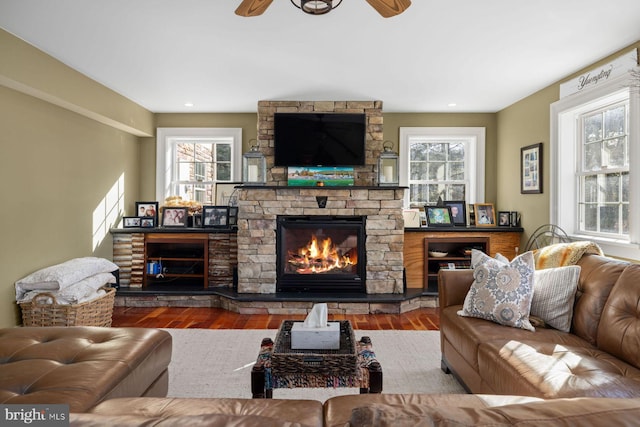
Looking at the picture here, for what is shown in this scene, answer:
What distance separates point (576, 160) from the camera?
4148mm

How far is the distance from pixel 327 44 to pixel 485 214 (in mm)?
3202

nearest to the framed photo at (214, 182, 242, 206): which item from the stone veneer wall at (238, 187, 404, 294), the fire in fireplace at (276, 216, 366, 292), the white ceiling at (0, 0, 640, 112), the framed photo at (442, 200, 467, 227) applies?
the stone veneer wall at (238, 187, 404, 294)

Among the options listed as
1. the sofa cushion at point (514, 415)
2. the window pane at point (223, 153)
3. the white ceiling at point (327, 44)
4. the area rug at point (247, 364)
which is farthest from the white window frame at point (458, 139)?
the sofa cushion at point (514, 415)

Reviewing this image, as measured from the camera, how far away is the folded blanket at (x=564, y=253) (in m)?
2.62

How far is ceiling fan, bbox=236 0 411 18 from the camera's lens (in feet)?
6.12

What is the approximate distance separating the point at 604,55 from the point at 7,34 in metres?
4.68

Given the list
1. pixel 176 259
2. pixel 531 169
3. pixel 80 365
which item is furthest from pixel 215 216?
pixel 531 169

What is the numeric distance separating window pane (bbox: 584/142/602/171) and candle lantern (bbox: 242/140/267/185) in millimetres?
3300

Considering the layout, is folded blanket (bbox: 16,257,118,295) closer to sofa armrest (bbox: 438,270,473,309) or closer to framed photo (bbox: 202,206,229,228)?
framed photo (bbox: 202,206,229,228)

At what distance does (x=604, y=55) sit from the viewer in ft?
11.5

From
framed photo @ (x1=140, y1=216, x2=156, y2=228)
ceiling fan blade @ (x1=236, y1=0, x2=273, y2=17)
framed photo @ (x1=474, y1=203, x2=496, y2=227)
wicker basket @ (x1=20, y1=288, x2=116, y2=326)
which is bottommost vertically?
wicker basket @ (x1=20, y1=288, x2=116, y2=326)

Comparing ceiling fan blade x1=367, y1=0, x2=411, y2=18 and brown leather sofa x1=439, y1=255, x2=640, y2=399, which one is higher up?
ceiling fan blade x1=367, y1=0, x2=411, y2=18

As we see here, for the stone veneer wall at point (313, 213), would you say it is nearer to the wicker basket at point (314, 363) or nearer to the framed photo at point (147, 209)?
the framed photo at point (147, 209)

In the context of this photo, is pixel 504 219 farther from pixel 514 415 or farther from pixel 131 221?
pixel 514 415
